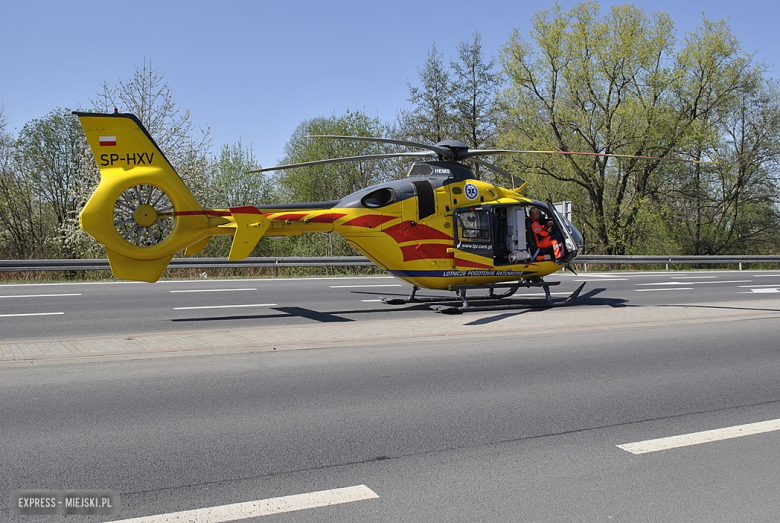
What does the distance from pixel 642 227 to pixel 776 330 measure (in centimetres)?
2637

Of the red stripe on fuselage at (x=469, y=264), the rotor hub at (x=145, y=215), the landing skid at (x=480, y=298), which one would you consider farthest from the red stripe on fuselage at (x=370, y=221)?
the rotor hub at (x=145, y=215)

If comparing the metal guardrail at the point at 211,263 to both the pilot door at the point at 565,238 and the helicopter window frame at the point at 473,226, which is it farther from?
the pilot door at the point at 565,238

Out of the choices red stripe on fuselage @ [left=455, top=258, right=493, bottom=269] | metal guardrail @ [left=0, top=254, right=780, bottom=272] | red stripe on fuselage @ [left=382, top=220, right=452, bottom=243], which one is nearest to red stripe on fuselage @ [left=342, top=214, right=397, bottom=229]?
red stripe on fuselage @ [left=382, top=220, right=452, bottom=243]

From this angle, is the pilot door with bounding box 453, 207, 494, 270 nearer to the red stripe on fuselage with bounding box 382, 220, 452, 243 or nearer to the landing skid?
the red stripe on fuselage with bounding box 382, 220, 452, 243

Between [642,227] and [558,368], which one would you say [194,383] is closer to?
[558,368]

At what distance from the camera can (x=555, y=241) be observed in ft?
45.1

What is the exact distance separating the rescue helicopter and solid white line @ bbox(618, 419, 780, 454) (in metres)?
7.09

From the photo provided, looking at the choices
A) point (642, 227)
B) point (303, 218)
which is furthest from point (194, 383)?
point (642, 227)

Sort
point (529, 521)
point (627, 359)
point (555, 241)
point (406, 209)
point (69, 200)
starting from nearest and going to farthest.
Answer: point (529, 521)
point (627, 359)
point (406, 209)
point (555, 241)
point (69, 200)

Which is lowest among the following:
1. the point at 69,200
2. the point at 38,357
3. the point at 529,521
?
the point at 529,521

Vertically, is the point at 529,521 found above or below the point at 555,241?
below

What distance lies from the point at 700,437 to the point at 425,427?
2.36 metres

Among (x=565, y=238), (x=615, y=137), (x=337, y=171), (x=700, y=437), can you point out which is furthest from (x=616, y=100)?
(x=700, y=437)

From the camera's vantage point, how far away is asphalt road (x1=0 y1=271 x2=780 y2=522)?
13.0ft
